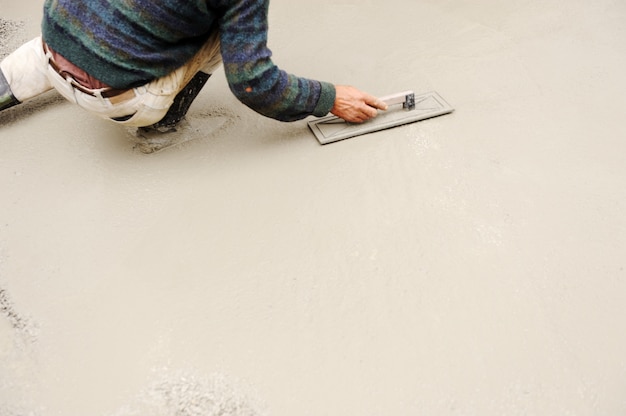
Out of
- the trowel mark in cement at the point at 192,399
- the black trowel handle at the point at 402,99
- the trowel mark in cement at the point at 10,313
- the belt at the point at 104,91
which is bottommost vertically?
the trowel mark in cement at the point at 192,399

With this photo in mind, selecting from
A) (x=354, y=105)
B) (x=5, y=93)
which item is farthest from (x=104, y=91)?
(x=354, y=105)

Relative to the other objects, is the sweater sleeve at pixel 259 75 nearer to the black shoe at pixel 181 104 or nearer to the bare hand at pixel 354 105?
the bare hand at pixel 354 105

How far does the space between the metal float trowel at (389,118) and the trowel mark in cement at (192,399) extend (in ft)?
2.70

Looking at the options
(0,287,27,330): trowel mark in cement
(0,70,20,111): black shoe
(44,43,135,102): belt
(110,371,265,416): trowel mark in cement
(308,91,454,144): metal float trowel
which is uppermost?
(44,43,135,102): belt

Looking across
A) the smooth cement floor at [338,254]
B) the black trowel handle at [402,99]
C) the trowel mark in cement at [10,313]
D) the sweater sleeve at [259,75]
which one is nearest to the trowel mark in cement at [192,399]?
the smooth cement floor at [338,254]

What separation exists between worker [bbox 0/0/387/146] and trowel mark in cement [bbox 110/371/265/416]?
2.43 ft

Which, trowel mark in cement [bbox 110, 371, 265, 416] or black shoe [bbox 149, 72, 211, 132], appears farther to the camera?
black shoe [bbox 149, 72, 211, 132]

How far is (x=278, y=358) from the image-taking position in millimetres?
1222

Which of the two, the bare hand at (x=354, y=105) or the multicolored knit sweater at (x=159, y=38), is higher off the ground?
the multicolored knit sweater at (x=159, y=38)

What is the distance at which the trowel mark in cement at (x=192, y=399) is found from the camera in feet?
3.77

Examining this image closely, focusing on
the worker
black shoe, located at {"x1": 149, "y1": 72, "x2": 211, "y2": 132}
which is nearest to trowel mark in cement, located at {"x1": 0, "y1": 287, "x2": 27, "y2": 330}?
the worker

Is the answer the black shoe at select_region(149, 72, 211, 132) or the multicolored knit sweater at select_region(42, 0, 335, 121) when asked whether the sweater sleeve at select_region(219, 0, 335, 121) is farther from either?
the black shoe at select_region(149, 72, 211, 132)

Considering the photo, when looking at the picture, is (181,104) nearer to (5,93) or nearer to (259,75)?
(259,75)

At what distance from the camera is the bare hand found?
1.69m
